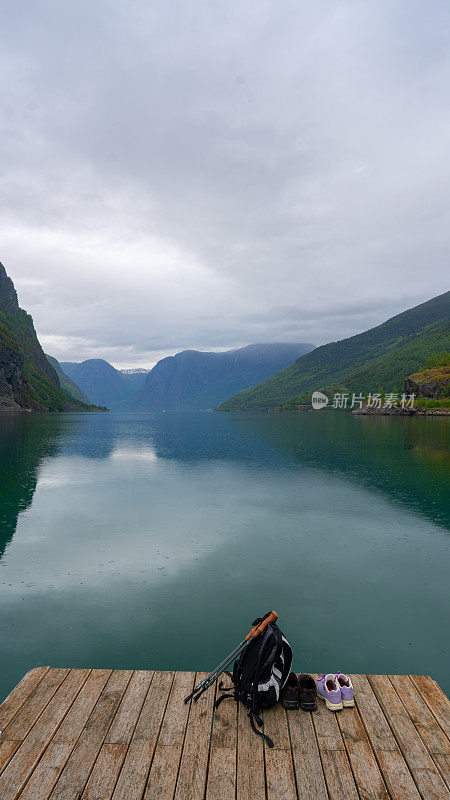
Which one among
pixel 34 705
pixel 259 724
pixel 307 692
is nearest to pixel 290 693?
pixel 307 692

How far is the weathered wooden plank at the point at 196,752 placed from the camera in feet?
20.1

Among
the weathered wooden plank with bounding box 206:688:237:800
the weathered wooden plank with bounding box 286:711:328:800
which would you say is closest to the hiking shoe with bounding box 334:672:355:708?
the weathered wooden plank with bounding box 286:711:328:800

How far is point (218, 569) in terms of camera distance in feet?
65.5

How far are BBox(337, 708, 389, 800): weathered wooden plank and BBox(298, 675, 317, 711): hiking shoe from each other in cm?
52

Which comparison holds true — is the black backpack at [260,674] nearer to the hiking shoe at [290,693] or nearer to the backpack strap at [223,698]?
the backpack strap at [223,698]

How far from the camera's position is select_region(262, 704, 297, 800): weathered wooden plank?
614cm

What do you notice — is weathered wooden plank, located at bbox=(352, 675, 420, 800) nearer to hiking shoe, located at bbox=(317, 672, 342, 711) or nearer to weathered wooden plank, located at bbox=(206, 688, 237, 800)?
hiking shoe, located at bbox=(317, 672, 342, 711)

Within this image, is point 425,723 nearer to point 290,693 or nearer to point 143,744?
point 290,693

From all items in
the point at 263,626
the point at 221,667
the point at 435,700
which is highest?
the point at 263,626

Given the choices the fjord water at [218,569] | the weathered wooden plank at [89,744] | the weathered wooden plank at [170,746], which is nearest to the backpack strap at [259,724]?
the weathered wooden plank at [170,746]

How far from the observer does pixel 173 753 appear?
670 cm

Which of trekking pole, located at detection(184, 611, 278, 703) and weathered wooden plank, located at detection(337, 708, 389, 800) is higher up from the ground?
trekking pole, located at detection(184, 611, 278, 703)

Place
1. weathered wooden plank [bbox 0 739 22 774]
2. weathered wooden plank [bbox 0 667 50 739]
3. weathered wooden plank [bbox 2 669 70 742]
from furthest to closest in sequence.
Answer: weathered wooden plank [bbox 0 667 50 739], weathered wooden plank [bbox 2 669 70 742], weathered wooden plank [bbox 0 739 22 774]

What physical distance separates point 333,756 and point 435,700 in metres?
2.77
